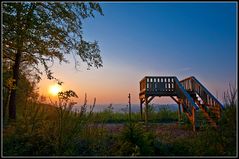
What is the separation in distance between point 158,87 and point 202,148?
8.81 metres

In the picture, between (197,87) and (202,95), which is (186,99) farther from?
(197,87)

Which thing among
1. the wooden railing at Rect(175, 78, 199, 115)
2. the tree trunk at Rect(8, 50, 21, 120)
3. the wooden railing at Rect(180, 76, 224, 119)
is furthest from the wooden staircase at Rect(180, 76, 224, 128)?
the tree trunk at Rect(8, 50, 21, 120)

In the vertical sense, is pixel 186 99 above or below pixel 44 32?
below

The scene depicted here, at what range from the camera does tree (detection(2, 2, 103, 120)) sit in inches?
262

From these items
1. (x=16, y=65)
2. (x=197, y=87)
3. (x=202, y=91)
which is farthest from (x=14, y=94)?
(x=197, y=87)

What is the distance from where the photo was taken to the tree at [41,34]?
6.66 m

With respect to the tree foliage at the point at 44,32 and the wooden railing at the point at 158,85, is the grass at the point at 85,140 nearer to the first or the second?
the tree foliage at the point at 44,32

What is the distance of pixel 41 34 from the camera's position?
7.72 meters

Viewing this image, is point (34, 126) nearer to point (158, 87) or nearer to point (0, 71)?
point (0, 71)

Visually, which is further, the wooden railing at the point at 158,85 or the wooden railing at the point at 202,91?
the wooden railing at the point at 158,85

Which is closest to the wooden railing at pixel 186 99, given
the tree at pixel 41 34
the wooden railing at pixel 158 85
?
the wooden railing at pixel 158 85

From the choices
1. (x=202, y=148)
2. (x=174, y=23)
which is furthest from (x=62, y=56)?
(x=202, y=148)

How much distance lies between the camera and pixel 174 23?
7.28m

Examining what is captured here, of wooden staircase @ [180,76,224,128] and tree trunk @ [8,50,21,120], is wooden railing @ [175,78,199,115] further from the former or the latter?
tree trunk @ [8,50,21,120]
